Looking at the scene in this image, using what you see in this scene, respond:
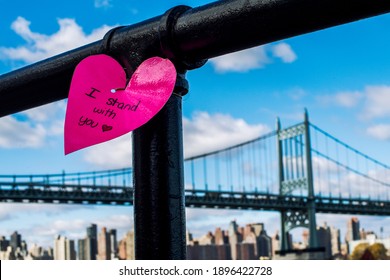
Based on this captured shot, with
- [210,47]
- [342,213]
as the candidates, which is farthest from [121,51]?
[342,213]

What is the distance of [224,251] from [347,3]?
307 ft

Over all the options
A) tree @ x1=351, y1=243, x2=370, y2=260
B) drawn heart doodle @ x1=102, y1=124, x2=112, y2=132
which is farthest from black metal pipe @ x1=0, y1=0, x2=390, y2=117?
tree @ x1=351, y1=243, x2=370, y2=260

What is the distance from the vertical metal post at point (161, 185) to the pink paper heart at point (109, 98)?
0.06m

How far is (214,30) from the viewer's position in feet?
4.67

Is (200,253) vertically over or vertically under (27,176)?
under

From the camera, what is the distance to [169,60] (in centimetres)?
148

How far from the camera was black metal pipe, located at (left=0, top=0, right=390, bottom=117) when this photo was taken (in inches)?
51.1

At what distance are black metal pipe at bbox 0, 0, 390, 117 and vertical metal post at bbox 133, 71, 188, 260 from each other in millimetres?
91

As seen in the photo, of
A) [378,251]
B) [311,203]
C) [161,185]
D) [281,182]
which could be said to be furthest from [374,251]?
[161,185]

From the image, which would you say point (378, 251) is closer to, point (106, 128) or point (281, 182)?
point (281, 182)

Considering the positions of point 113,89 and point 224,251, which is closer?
point 113,89
